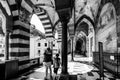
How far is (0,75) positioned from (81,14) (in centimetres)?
842

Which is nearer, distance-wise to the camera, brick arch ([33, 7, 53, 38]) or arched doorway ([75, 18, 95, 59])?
brick arch ([33, 7, 53, 38])

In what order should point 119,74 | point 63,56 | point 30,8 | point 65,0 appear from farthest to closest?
1. point 30,8
2. point 119,74
3. point 63,56
4. point 65,0

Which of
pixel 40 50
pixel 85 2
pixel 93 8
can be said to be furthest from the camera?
pixel 40 50

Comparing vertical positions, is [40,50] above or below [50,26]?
below

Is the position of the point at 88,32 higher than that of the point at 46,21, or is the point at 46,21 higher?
the point at 46,21

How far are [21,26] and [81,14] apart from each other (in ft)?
21.1

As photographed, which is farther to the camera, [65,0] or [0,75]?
[0,75]

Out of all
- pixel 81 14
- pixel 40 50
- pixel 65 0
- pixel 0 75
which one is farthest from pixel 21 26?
pixel 40 50

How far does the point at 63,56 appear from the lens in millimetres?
3520


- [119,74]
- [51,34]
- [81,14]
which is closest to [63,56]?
[119,74]

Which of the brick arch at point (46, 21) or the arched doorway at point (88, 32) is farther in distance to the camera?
the arched doorway at point (88, 32)

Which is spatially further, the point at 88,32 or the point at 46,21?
the point at 88,32

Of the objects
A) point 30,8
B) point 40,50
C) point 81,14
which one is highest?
point 81,14

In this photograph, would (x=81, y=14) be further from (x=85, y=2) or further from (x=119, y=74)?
(x=119, y=74)
